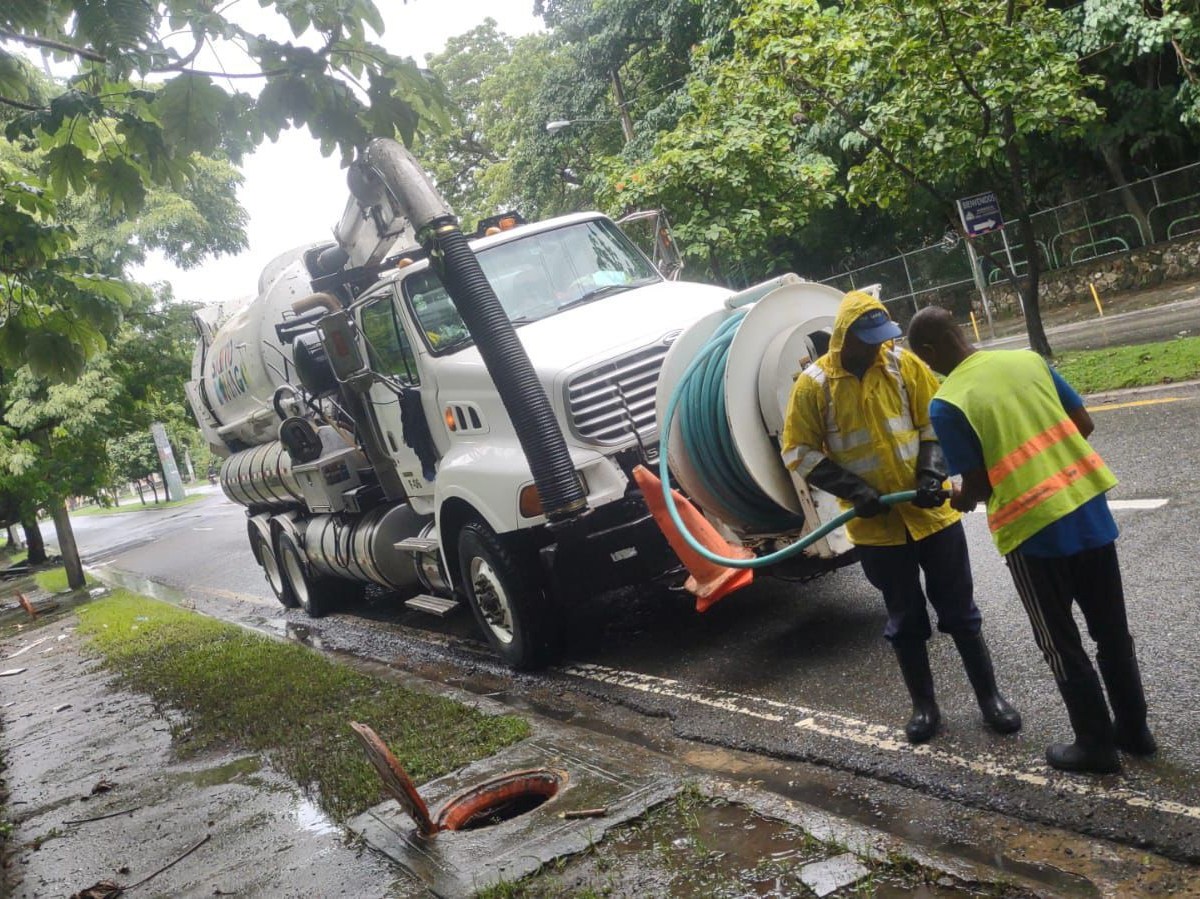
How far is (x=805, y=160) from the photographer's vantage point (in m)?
20.9

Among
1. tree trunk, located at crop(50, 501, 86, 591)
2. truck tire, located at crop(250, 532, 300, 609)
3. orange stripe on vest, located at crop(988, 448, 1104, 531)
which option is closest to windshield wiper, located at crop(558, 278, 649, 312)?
orange stripe on vest, located at crop(988, 448, 1104, 531)

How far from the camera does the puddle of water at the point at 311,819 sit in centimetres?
533

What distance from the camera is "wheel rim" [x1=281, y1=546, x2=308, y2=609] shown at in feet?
→ 40.7

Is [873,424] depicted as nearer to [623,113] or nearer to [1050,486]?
[1050,486]

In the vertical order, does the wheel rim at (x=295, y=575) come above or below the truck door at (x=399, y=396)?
below

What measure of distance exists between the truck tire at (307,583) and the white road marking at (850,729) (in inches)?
218

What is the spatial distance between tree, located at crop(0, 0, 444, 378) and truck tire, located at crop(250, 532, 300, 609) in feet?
24.5

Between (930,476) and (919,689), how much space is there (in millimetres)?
952

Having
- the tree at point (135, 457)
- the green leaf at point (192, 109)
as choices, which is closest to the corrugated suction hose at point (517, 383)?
the green leaf at point (192, 109)

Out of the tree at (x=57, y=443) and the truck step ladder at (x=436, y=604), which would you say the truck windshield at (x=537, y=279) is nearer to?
the truck step ladder at (x=436, y=604)

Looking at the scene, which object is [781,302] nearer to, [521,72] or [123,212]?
[123,212]

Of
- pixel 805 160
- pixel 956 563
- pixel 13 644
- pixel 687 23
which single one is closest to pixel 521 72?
pixel 687 23

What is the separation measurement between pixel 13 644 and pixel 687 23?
2004cm

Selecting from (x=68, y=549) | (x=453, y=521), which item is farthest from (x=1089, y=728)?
(x=68, y=549)
